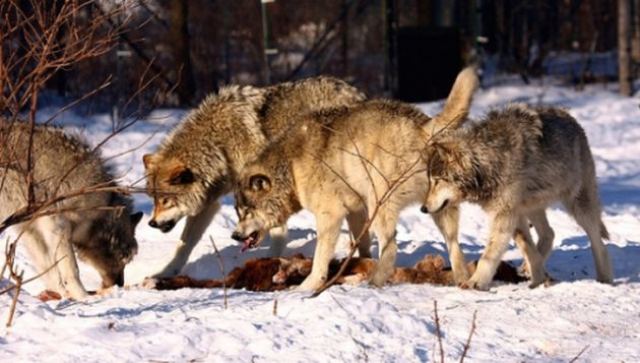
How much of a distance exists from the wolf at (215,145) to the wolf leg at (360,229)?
80 centimetres

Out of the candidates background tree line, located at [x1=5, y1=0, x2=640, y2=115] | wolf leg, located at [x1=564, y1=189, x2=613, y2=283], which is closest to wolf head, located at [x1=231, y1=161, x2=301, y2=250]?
wolf leg, located at [x1=564, y1=189, x2=613, y2=283]

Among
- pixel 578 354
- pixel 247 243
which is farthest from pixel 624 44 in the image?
pixel 578 354

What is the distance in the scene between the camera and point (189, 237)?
9.51 metres

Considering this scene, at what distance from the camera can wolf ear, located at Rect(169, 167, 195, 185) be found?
914 centimetres

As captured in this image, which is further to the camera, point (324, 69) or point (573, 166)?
point (324, 69)

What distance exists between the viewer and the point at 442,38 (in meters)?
23.2

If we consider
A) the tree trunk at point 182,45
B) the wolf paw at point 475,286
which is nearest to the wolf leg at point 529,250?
the wolf paw at point 475,286

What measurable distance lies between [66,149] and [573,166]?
3.50 metres

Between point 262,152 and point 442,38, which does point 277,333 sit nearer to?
point 262,152

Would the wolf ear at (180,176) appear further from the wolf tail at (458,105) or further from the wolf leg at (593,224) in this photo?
the wolf leg at (593,224)

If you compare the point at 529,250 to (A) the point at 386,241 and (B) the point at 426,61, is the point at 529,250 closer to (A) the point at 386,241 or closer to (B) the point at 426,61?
(A) the point at 386,241

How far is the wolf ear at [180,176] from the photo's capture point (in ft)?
30.0

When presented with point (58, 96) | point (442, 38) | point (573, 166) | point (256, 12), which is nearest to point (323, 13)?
point (256, 12)

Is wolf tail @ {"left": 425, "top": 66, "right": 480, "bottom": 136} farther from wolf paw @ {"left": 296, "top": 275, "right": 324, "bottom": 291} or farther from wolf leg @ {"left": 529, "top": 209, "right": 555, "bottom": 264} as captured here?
wolf paw @ {"left": 296, "top": 275, "right": 324, "bottom": 291}
